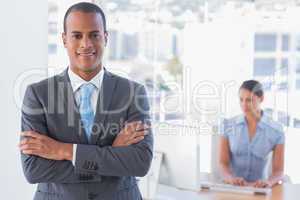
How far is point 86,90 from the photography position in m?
1.73

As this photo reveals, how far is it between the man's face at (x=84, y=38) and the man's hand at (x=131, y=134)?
28cm

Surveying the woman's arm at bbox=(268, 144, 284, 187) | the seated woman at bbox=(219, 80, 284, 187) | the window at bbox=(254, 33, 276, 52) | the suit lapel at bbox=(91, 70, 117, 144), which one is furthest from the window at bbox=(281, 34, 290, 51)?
the suit lapel at bbox=(91, 70, 117, 144)

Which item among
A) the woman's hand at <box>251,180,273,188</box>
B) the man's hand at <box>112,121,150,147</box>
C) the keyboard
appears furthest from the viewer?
the woman's hand at <box>251,180,273,188</box>

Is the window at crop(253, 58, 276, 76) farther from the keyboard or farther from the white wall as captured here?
the white wall

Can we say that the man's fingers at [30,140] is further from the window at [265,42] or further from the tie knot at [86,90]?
the window at [265,42]

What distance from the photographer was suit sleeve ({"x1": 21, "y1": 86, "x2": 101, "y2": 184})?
1651mm

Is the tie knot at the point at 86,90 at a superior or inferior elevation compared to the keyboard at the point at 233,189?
superior

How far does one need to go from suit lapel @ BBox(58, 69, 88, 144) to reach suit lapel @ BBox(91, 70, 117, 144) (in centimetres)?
5

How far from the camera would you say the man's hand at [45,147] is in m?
1.65

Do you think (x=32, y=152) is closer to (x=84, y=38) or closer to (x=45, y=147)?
(x=45, y=147)

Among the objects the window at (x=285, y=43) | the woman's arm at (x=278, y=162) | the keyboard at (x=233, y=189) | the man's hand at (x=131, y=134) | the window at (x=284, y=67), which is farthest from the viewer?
the window at (x=285, y=43)

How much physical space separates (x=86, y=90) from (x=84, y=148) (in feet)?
0.77

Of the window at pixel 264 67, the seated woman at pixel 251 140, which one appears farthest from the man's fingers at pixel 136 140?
Result: the window at pixel 264 67

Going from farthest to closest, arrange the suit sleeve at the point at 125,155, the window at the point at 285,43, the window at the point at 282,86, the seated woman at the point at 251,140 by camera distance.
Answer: the window at the point at 285,43 → the window at the point at 282,86 → the seated woman at the point at 251,140 → the suit sleeve at the point at 125,155
